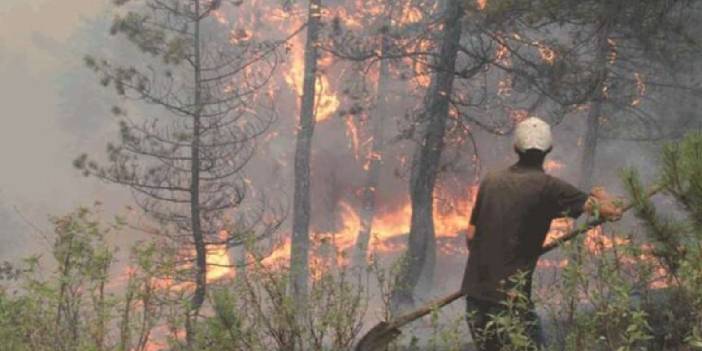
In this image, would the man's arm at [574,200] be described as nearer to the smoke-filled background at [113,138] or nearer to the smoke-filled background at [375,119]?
the smoke-filled background at [375,119]

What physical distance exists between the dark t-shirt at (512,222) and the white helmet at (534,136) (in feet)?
0.48

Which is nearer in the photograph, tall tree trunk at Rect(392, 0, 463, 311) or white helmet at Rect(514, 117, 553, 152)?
white helmet at Rect(514, 117, 553, 152)

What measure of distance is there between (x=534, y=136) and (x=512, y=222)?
0.54m

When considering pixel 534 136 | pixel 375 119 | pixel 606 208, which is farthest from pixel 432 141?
pixel 375 119

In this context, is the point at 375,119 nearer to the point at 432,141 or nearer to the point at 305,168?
the point at 305,168

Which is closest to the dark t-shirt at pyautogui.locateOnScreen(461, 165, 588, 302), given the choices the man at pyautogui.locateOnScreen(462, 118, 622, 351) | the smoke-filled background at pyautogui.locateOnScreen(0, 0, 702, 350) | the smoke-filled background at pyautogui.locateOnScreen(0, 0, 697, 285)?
the man at pyautogui.locateOnScreen(462, 118, 622, 351)

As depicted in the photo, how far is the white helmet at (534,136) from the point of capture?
385cm

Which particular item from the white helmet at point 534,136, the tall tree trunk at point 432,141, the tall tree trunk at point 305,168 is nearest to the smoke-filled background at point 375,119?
the tall tree trunk at point 432,141

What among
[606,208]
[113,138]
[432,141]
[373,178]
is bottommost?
[606,208]

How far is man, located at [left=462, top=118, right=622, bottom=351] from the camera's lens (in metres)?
3.82

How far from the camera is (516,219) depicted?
3867mm

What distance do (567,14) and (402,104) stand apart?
23.3m

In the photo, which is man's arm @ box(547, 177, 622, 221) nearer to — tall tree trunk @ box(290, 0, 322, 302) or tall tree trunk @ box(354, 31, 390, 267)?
tall tree trunk @ box(290, 0, 322, 302)

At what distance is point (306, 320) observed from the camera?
434cm
